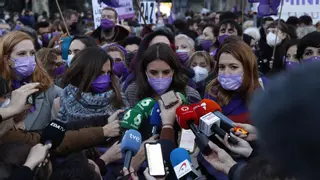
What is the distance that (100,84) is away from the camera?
→ 3.49 metres

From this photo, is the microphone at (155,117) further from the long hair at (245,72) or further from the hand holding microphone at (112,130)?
the long hair at (245,72)

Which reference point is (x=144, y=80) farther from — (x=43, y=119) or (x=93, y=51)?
(x=43, y=119)

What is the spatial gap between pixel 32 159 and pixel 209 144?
83cm

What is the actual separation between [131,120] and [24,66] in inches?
53.9

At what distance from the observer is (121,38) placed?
7.70m

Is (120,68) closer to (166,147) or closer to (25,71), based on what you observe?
(25,71)

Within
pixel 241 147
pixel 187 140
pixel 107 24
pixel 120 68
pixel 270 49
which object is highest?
pixel 107 24

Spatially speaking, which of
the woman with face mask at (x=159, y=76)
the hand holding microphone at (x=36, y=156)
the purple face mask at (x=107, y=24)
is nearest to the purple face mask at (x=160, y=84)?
the woman with face mask at (x=159, y=76)

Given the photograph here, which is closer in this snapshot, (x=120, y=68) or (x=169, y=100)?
(x=169, y=100)

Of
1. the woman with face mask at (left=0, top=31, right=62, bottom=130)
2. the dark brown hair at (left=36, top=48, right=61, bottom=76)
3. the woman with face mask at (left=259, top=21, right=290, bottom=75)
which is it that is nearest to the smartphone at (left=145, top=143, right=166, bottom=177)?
the woman with face mask at (left=0, top=31, right=62, bottom=130)

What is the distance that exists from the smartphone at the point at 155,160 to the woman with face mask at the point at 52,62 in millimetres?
3129

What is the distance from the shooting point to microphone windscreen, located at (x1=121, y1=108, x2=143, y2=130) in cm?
283

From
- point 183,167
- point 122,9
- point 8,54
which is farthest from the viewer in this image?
point 122,9

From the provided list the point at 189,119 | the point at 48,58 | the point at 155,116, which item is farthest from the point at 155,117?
the point at 48,58
